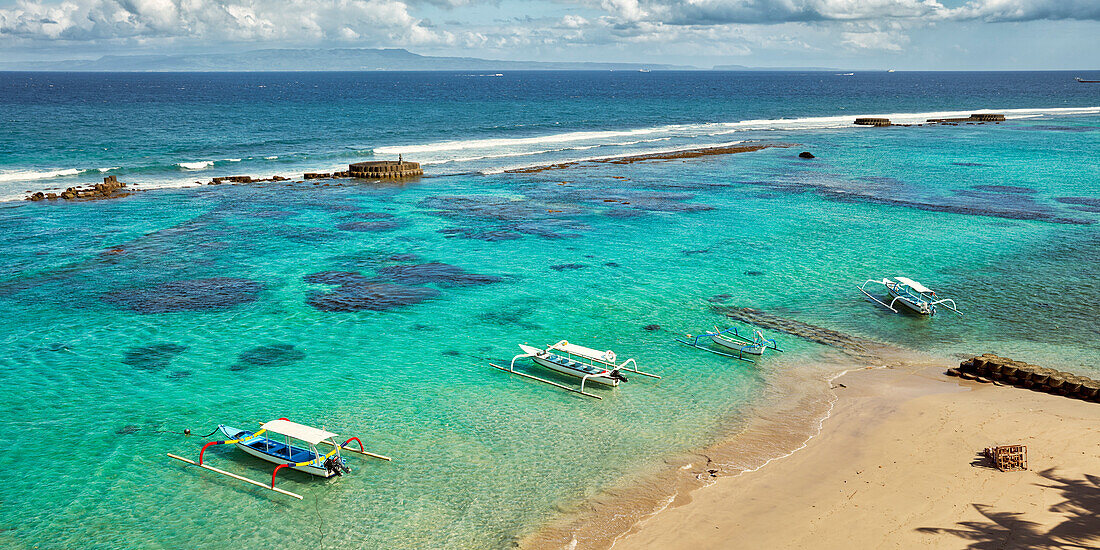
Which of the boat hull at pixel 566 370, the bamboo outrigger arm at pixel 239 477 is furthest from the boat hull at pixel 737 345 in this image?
the bamboo outrigger arm at pixel 239 477

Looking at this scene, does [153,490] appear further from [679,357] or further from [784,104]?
[784,104]

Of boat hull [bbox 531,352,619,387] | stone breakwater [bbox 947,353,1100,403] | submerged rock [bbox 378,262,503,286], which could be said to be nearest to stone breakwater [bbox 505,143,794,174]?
submerged rock [bbox 378,262,503,286]

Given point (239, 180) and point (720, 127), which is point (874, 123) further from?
point (239, 180)

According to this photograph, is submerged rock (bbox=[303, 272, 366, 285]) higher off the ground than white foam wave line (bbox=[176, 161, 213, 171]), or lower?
lower

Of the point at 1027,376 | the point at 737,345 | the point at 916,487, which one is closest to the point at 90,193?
the point at 737,345

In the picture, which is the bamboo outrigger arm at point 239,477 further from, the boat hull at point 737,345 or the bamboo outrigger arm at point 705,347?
the boat hull at point 737,345

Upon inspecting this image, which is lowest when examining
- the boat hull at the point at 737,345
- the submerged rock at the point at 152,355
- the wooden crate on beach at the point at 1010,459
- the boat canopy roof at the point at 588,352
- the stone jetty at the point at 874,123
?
the submerged rock at the point at 152,355

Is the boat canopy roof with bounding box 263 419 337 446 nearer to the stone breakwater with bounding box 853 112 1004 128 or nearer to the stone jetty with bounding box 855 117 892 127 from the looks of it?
the stone breakwater with bounding box 853 112 1004 128
